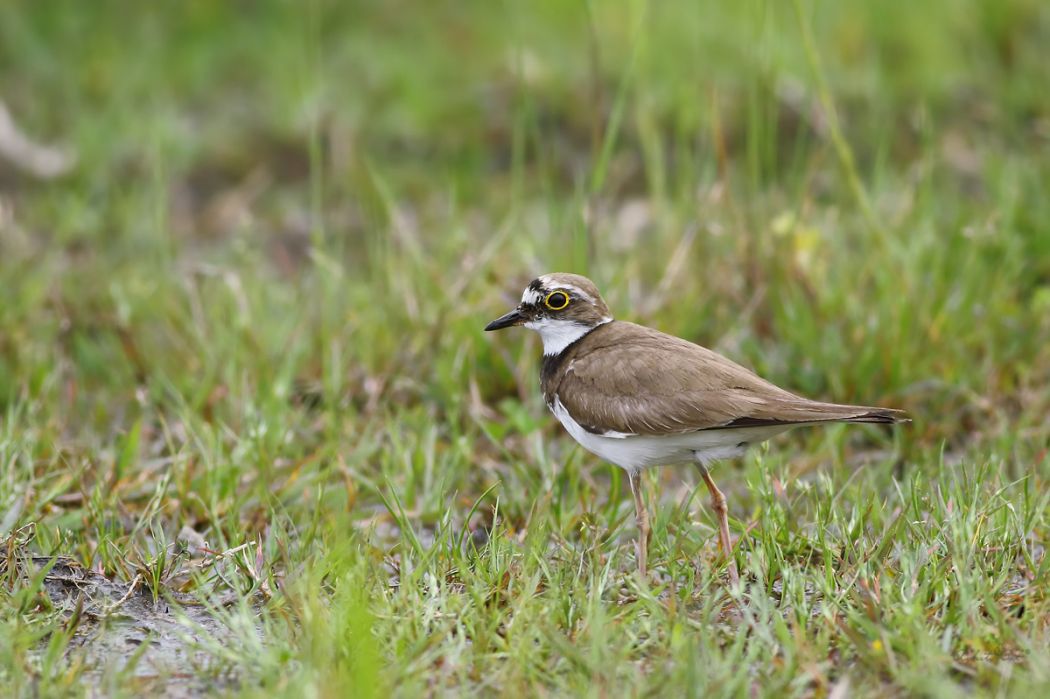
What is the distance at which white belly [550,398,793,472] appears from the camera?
177 inches

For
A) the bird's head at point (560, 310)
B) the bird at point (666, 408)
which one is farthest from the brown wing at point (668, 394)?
the bird's head at point (560, 310)

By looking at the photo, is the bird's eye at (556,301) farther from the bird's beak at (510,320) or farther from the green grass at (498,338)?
the green grass at (498,338)

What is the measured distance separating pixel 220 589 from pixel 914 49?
6.48 metres

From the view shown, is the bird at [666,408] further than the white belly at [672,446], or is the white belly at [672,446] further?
the white belly at [672,446]

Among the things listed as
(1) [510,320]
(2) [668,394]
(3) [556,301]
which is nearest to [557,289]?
(3) [556,301]

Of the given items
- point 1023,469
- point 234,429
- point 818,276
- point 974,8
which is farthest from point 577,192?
point 974,8

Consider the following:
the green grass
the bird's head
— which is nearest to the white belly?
the green grass

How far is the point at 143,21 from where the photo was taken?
366 inches

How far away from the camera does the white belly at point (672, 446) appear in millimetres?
4484

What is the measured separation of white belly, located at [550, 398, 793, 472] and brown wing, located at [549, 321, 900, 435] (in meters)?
0.05

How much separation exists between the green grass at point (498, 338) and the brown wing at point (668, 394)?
38 cm

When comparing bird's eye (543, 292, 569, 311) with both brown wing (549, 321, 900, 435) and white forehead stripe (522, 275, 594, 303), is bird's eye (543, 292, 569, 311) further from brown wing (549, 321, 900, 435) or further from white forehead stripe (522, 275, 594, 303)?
brown wing (549, 321, 900, 435)

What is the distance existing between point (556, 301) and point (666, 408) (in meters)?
0.80

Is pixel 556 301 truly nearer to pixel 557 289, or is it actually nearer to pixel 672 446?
pixel 557 289
